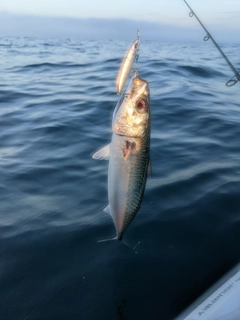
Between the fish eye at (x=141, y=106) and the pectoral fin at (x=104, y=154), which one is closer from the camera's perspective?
the fish eye at (x=141, y=106)

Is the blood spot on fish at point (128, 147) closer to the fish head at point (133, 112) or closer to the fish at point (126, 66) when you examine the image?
the fish head at point (133, 112)

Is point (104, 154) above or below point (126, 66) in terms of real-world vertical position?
below

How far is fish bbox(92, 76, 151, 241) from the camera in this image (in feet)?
8.50

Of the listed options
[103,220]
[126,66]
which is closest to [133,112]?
[126,66]

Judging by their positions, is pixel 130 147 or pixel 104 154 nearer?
pixel 130 147

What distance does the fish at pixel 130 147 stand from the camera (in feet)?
8.50

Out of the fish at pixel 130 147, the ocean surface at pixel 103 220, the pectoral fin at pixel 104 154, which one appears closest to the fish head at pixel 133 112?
the fish at pixel 130 147

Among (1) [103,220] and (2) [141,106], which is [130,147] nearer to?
(2) [141,106]

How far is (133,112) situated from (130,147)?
0.88ft

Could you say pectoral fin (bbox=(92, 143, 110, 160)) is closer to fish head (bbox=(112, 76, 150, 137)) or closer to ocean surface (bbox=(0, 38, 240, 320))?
fish head (bbox=(112, 76, 150, 137))

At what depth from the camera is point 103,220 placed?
5.21 m

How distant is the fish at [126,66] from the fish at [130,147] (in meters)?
0.07

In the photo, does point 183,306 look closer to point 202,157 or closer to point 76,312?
point 76,312

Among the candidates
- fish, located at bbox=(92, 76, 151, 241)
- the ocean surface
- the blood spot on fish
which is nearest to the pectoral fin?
fish, located at bbox=(92, 76, 151, 241)
